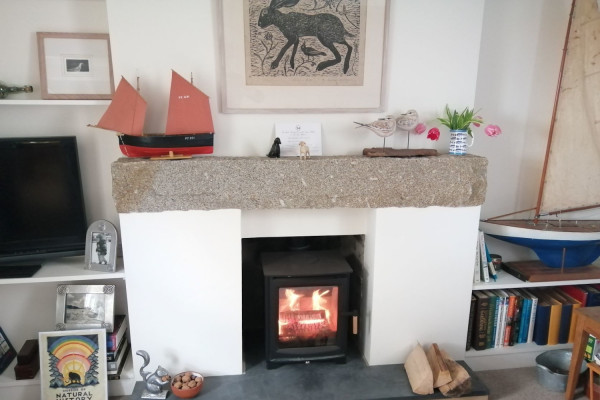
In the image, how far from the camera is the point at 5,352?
217 cm

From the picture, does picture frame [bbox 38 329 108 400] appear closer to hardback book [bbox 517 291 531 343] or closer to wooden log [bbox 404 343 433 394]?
wooden log [bbox 404 343 433 394]

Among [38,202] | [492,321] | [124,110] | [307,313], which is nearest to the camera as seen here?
[124,110]

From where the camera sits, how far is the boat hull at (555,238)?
7.31 feet

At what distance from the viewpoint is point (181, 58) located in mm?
1901

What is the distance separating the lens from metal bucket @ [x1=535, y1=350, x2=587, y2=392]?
2.21 metres

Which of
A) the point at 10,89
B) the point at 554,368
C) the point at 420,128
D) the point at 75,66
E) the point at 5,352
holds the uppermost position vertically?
the point at 75,66

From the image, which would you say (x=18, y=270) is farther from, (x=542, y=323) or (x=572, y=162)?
(x=572, y=162)

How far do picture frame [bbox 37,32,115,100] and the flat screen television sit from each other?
0.23 meters

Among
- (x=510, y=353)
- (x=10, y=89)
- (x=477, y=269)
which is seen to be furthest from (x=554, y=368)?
(x=10, y=89)

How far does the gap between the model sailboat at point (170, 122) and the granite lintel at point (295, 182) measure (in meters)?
0.06

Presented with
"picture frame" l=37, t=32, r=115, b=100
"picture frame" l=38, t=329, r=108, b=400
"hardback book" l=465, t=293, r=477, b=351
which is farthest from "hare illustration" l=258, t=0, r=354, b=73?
"picture frame" l=38, t=329, r=108, b=400

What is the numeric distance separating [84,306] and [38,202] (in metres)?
0.54

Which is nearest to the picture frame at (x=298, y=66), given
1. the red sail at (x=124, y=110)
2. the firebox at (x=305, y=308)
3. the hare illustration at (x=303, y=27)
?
the hare illustration at (x=303, y=27)

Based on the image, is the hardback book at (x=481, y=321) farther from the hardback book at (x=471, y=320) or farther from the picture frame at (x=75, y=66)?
the picture frame at (x=75, y=66)
